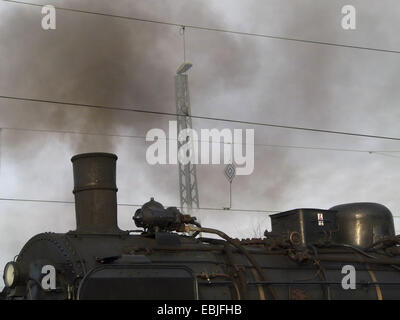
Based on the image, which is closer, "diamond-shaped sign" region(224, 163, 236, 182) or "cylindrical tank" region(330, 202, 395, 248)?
"cylindrical tank" region(330, 202, 395, 248)

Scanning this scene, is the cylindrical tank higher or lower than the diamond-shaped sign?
lower

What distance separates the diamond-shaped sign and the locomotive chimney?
32.0 ft

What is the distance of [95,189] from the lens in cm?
835

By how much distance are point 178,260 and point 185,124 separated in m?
13.1

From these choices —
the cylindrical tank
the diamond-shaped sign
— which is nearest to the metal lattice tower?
the diamond-shaped sign

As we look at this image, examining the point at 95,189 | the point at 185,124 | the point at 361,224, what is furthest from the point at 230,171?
the point at 95,189

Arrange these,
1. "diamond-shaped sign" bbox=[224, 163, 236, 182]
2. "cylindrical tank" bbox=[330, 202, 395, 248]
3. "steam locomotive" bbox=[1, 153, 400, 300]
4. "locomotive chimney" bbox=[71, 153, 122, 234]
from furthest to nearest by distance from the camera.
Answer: "diamond-shaped sign" bbox=[224, 163, 236, 182], "cylindrical tank" bbox=[330, 202, 395, 248], "locomotive chimney" bbox=[71, 153, 122, 234], "steam locomotive" bbox=[1, 153, 400, 300]

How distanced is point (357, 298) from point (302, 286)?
0.98 metres

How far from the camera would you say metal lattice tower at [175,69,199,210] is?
64.4ft

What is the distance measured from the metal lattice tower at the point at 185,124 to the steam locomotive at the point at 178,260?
10681 mm

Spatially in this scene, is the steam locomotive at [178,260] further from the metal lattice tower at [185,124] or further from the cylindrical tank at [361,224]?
the metal lattice tower at [185,124]

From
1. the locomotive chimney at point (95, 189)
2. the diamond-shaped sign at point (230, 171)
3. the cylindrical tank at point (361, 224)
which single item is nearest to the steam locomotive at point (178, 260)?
the locomotive chimney at point (95, 189)

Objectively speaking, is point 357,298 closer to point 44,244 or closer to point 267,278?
point 267,278

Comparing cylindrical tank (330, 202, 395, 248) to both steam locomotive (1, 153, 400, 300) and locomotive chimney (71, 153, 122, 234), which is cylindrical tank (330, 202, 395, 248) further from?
locomotive chimney (71, 153, 122, 234)
